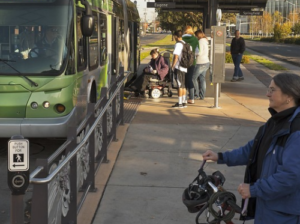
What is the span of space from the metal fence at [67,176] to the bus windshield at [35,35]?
49.7 inches

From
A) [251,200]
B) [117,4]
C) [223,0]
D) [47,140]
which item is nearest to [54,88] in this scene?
[47,140]

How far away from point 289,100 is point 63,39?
5.71m

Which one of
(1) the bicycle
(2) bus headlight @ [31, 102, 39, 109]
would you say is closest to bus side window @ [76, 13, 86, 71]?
(2) bus headlight @ [31, 102, 39, 109]

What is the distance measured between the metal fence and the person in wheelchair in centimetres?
Answer: 722

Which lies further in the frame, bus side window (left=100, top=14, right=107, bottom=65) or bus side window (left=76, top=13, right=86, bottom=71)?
bus side window (left=100, top=14, right=107, bottom=65)

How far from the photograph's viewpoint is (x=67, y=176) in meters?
4.88

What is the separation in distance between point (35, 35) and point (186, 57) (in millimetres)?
4657

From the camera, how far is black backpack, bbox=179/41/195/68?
12.5 metres

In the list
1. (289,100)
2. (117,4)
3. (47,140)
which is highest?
(117,4)

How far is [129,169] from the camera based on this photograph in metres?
7.66

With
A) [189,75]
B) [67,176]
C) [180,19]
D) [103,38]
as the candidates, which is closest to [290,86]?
[67,176]

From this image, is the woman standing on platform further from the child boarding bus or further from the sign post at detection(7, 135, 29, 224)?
the sign post at detection(7, 135, 29, 224)

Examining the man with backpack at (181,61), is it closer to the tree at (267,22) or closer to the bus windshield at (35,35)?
the bus windshield at (35,35)

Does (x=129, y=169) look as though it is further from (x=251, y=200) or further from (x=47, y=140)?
(x=251, y=200)
